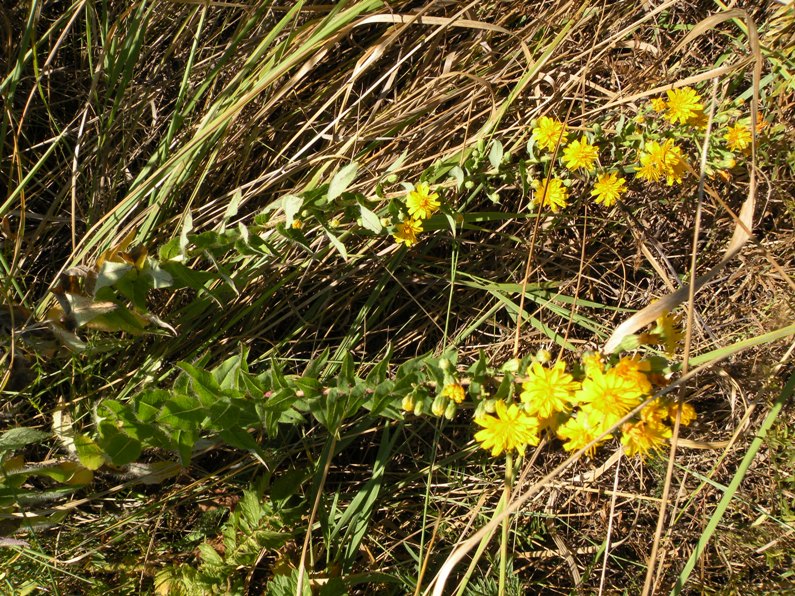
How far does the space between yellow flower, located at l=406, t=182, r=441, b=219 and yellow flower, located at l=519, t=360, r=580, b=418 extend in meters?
0.64

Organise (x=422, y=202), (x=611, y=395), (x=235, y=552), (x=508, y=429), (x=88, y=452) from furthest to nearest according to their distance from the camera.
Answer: (x=235, y=552)
(x=422, y=202)
(x=88, y=452)
(x=508, y=429)
(x=611, y=395)

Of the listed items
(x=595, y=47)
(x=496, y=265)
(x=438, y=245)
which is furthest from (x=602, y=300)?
(x=595, y=47)

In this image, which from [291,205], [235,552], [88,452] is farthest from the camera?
[235,552]

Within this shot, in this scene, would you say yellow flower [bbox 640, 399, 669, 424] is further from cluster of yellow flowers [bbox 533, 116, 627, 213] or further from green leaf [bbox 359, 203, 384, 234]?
green leaf [bbox 359, 203, 384, 234]

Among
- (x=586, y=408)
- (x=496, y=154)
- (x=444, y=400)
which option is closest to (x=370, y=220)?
(x=496, y=154)

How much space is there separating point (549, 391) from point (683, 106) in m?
1.10

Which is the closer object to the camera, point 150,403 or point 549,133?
point 150,403

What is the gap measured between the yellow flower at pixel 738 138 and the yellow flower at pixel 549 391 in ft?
3.48

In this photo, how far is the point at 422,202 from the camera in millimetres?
1826

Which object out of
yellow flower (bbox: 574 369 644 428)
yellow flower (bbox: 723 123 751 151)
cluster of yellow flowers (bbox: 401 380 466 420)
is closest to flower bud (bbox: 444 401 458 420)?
cluster of yellow flowers (bbox: 401 380 466 420)

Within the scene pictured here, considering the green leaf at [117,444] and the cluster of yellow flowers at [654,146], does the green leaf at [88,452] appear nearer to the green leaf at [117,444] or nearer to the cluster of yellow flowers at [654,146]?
the green leaf at [117,444]

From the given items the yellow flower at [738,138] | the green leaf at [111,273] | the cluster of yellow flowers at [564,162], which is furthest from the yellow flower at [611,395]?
the green leaf at [111,273]

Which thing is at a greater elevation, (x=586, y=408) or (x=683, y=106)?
(x=683, y=106)

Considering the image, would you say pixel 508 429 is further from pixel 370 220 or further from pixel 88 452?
pixel 88 452
